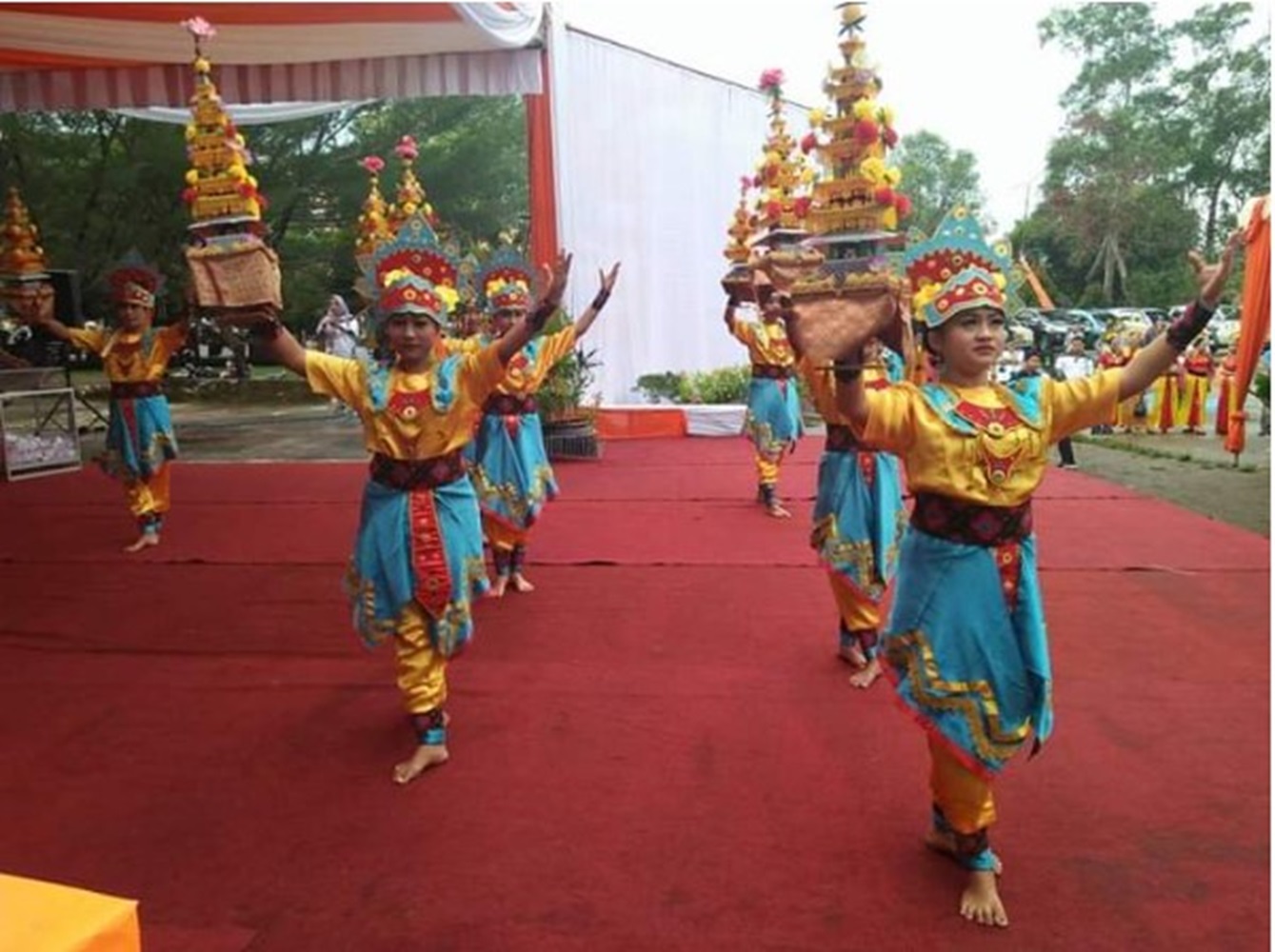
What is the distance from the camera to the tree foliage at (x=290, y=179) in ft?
54.5

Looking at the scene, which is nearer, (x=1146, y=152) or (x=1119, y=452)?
(x=1119, y=452)

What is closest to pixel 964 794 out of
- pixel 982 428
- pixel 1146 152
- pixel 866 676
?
pixel 982 428

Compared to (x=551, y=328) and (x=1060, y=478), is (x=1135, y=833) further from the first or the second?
(x=551, y=328)

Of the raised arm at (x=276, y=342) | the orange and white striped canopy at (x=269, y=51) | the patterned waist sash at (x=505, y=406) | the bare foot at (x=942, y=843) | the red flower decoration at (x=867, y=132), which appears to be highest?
the orange and white striped canopy at (x=269, y=51)

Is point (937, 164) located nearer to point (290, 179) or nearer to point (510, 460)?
point (290, 179)

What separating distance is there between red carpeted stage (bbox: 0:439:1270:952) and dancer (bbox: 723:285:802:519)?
1233mm

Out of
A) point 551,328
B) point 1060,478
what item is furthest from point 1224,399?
point 551,328

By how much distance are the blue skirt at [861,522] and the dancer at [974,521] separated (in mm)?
1433

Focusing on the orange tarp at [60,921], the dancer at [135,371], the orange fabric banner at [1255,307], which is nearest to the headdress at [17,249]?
the dancer at [135,371]

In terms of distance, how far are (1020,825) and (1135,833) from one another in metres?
0.28

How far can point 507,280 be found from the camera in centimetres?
545

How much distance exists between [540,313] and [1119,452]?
8.62m

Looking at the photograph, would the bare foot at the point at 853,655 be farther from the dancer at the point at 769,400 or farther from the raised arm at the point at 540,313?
the dancer at the point at 769,400

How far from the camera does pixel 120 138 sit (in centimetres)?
1694
